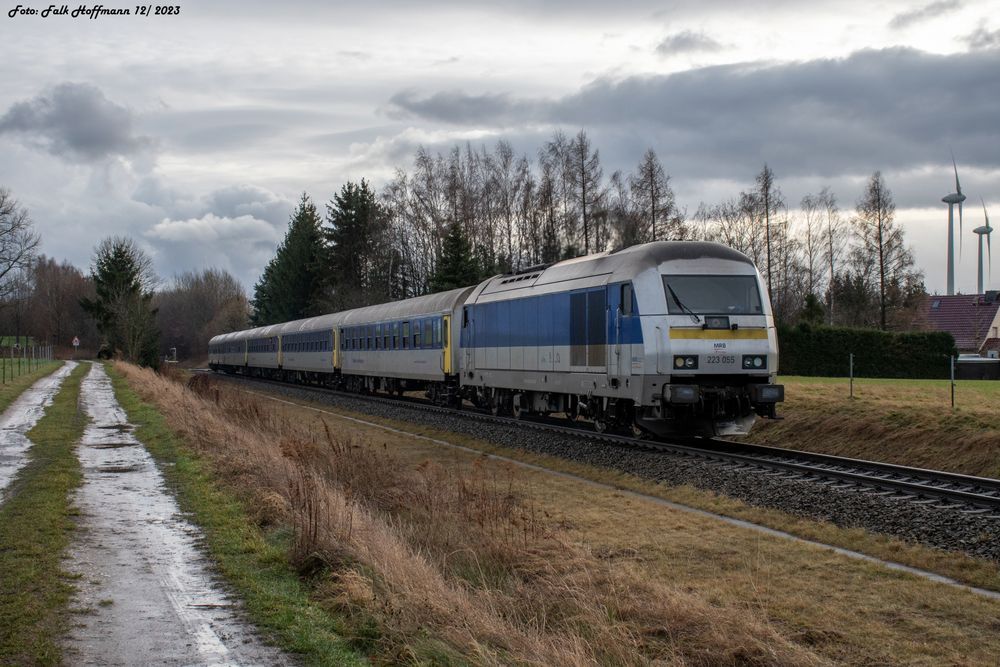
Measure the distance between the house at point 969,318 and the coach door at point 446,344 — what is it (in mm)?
53831

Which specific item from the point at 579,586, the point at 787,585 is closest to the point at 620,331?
the point at 787,585

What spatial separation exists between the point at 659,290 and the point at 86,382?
113 feet

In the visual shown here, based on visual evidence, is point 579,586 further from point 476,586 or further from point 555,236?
point 555,236

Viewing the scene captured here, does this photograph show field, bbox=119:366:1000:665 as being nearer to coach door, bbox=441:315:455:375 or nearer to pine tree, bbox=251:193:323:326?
coach door, bbox=441:315:455:375

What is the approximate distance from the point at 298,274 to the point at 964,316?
56049mm

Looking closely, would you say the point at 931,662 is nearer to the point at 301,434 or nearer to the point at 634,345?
the point at 634,345

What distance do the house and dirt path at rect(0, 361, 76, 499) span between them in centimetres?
5986

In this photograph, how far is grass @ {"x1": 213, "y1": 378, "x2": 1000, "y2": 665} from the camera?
6250mm

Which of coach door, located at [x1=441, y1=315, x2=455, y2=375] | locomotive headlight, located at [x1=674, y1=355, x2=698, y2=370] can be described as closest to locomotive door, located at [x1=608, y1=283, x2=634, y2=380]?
locomotive headlight, located at [x1=674, y1=355, x2=698, y2=370]

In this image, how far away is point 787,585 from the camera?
7.72m

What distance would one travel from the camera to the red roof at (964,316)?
73.1m

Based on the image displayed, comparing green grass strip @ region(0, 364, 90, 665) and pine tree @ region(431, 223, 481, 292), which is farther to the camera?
pine tree @ region(431, 223, 481, 292)

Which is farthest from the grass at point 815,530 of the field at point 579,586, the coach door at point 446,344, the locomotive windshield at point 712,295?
the coach door at point 446,344

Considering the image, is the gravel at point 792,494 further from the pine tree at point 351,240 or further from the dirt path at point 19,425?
the pine tree at point 351,240
